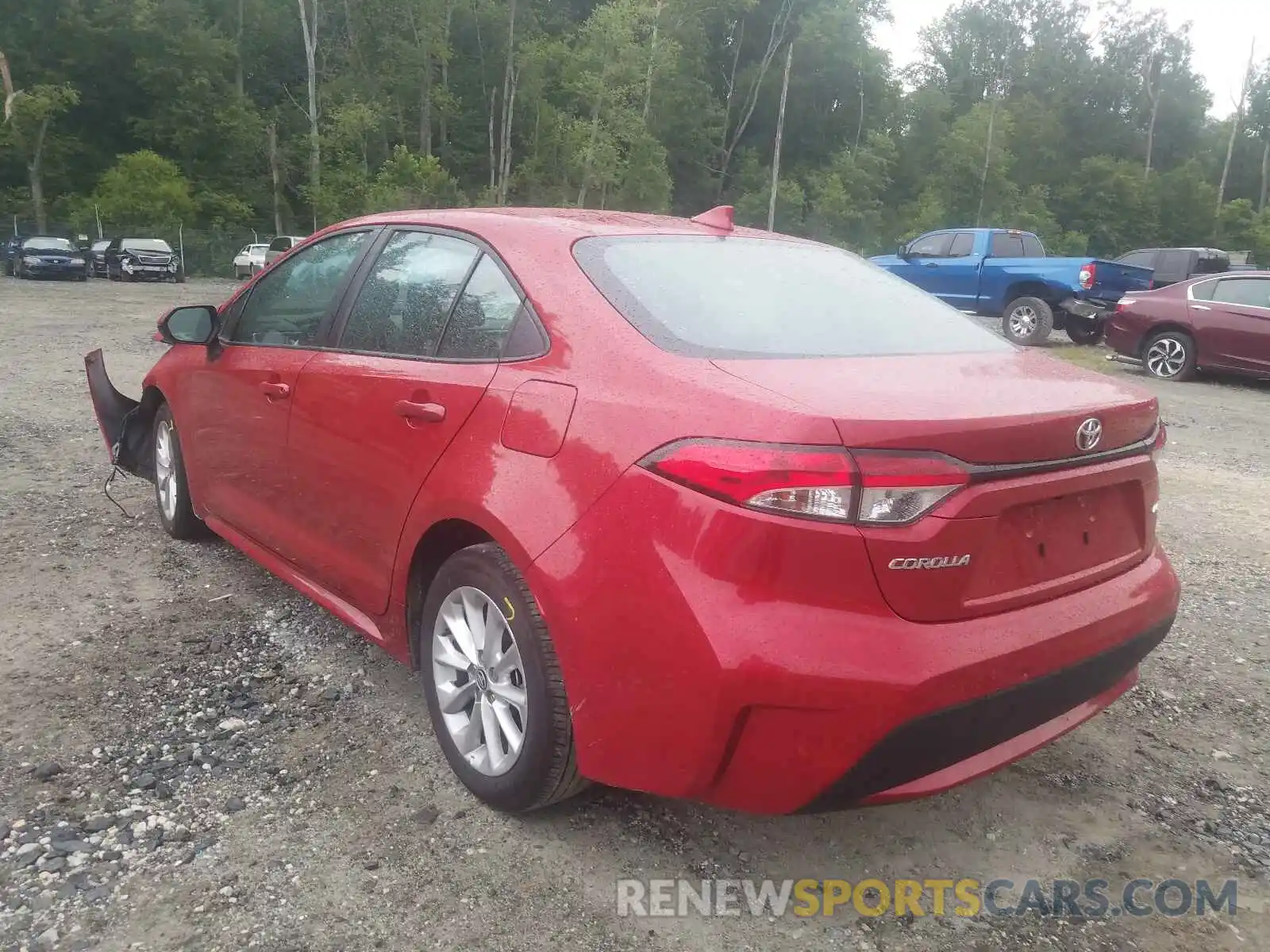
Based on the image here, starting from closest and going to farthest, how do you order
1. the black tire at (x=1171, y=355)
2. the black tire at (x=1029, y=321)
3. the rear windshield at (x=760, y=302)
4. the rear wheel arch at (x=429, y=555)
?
the rear windshield at (x=760, y=302) → the rear wheel arch at (x=429, y=555) → the black tire at (x=1171, y=355) → the black tire at (x=1029, y=321)

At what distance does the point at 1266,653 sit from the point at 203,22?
51074mm

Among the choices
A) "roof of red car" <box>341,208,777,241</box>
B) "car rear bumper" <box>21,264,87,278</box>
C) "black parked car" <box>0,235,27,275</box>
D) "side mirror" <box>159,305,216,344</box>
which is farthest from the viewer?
"black parked car" <box>0,235,27,275</box>

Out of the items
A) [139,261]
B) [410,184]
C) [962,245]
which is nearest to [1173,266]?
[962,245]

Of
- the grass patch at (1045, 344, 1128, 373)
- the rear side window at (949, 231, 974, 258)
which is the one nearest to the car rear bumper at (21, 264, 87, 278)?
the rear side window at (949, 231, 974, 258)

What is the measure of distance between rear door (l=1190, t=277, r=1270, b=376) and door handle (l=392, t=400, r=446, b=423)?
11797 mm

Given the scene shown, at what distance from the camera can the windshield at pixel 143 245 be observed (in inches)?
1209

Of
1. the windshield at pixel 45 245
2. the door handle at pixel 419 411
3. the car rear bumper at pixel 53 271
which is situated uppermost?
the door handle at pixel 419 411

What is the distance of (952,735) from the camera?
6.93 feet

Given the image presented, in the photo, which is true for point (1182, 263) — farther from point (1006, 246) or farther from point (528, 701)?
point (528, 701)

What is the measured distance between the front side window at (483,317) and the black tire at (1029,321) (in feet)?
44.3

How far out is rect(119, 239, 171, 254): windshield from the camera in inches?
1209

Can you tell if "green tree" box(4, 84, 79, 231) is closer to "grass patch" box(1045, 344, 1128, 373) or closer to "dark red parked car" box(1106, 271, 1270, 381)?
"grass patch" box(1045, 344, 1128, 373)

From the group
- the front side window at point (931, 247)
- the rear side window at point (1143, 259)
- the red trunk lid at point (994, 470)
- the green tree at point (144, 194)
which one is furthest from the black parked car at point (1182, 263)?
the green tree at point (144, 194)

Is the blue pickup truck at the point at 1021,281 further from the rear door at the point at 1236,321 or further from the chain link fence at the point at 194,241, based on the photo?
the chain link fence at the point at 194,241
